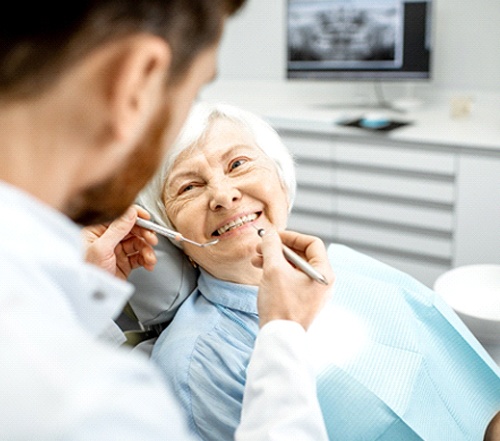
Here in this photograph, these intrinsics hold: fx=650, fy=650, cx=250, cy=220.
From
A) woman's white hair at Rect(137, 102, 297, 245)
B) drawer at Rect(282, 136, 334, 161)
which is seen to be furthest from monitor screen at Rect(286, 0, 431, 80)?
woman's white hair at Rect(137, 102, 297, 245)

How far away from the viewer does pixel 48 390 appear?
1.58 feet

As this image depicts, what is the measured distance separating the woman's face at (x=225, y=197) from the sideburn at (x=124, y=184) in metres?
0.71

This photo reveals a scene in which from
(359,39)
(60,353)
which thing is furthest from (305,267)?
(359,39)

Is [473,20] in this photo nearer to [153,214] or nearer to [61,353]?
[153,214]

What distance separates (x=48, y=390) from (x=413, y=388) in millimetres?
961

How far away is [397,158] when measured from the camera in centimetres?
307

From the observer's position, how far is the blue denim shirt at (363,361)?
122 centimetres

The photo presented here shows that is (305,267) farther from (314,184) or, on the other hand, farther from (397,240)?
(314,184)

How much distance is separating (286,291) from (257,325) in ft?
1.23

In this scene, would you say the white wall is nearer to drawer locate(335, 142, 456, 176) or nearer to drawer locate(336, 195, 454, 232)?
drawer locate(335, 142, 456, 176)

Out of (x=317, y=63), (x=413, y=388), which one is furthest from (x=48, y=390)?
(x=317, y=63)

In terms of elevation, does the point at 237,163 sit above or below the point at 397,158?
above

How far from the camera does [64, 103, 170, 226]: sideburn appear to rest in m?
0.65

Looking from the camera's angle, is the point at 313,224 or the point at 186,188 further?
the point at 313,224
